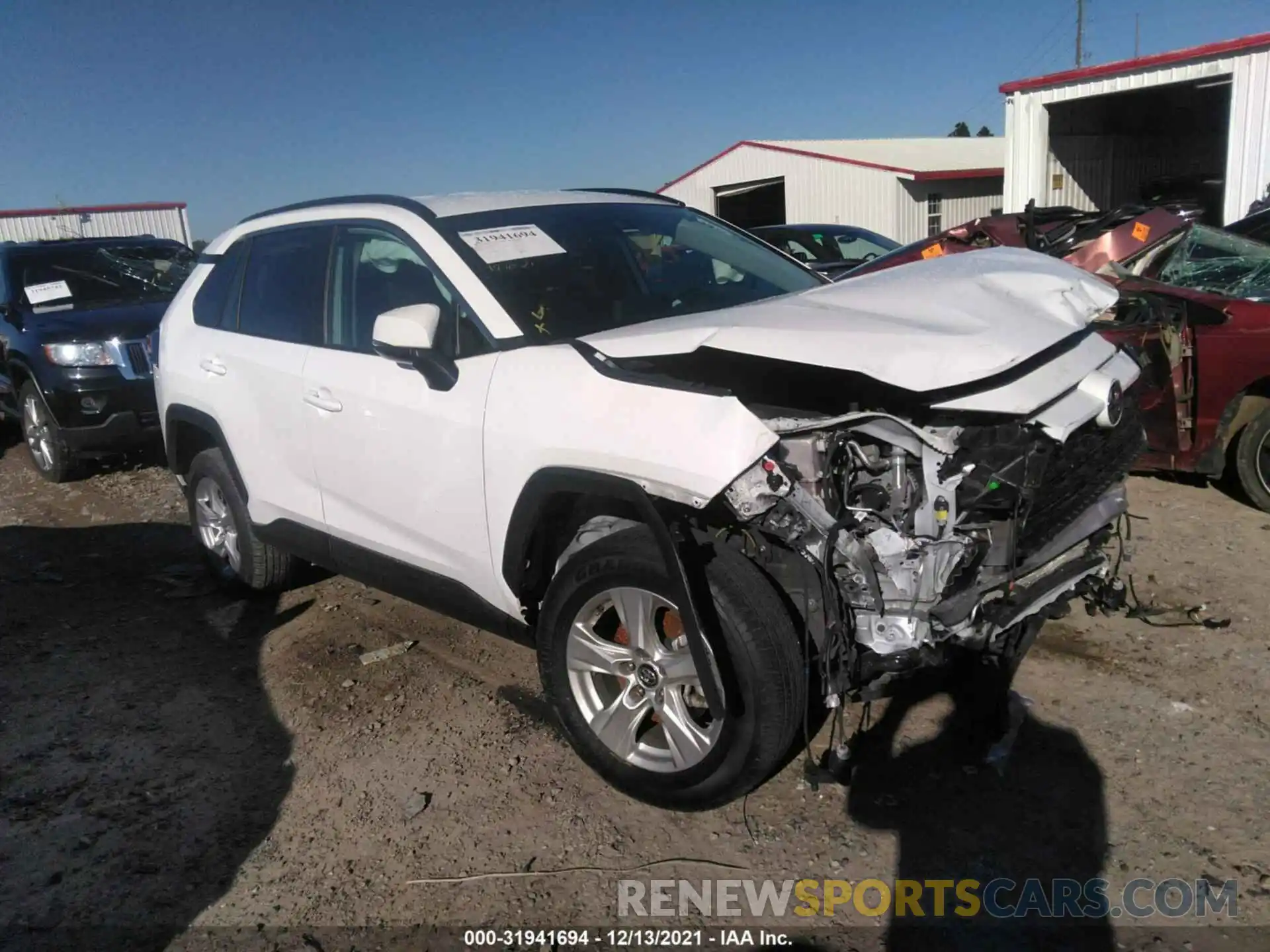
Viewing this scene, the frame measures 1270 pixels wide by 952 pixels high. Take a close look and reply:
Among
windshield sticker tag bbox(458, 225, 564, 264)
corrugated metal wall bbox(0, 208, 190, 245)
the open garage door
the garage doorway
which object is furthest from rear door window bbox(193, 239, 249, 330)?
the garage doorway

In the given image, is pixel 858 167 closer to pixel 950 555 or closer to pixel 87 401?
pixel 87 401

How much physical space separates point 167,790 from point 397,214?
2295 mm

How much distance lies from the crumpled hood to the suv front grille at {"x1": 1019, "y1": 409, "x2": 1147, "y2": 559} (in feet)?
1.08

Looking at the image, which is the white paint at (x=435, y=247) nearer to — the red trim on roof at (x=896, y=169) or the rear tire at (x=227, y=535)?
the rear tire at (x=227, y=535)

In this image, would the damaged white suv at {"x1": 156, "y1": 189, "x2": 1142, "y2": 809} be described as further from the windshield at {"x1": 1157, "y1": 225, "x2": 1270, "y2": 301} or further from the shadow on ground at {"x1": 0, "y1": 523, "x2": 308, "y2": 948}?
the windshield at {"x1": 1157, "y1": 225, "x2": 1270, "y2": 301}

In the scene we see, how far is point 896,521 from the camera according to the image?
2822 millimetres

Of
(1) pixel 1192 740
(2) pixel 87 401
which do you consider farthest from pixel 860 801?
(2) pixel 87 401

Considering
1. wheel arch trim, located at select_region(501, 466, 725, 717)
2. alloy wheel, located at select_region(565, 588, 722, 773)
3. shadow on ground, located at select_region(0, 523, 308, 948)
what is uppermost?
wheel arch trim, located at select_region(501, 466, 725, 717)

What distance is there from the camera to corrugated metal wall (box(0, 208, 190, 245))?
23656mm

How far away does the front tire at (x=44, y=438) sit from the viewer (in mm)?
7910

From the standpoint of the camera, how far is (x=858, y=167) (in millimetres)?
26312

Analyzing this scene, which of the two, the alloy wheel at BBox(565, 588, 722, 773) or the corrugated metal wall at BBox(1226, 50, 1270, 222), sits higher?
the corrugated metal wall at BBox(1226, 50, 1270, 222)

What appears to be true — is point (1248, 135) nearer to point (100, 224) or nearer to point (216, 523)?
point (216, 523)

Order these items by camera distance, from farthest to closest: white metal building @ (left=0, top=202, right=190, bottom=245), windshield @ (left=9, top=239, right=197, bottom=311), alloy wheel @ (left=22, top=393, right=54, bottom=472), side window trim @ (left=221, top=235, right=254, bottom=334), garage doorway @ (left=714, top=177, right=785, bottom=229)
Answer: garage doorway @ (left=714, top=177, right=785, bottom=229) < white metal building @ (left=0, top=202, right=190, bottom=245) < windshield @ (left=9, top=239, right=197, bottom=311) < alloy wheel @ (left=22, top=393, right=54, bottom=472) < side window trim @ (left=221, top=235, right=254, bottom=334)
